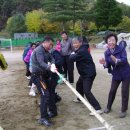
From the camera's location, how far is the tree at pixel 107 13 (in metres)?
63.3

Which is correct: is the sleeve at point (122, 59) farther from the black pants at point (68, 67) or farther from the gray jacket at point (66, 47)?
the black pants at point (68, 67)

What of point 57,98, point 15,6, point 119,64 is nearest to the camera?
point 119,64

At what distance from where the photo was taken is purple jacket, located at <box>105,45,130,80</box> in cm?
777

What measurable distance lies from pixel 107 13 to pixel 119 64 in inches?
2284

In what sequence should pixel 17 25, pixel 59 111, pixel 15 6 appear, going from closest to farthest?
1. pixel 59 111
2. pixel 17 25
3. pixel 15 6

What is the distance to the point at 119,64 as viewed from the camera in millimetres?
7781

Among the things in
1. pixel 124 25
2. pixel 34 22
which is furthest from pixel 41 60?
pixel 124 25

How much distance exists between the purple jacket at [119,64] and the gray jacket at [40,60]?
130 centimetres

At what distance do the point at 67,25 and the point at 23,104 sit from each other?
5471 centimetres

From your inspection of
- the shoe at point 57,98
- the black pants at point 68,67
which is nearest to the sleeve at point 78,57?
the shoe at point 57,98

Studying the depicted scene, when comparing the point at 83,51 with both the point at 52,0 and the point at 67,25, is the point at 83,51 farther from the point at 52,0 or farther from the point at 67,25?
the point at 67,25

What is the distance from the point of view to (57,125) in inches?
294

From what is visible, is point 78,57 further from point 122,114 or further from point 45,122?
point 45,122

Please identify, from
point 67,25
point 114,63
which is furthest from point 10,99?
point 67,25
